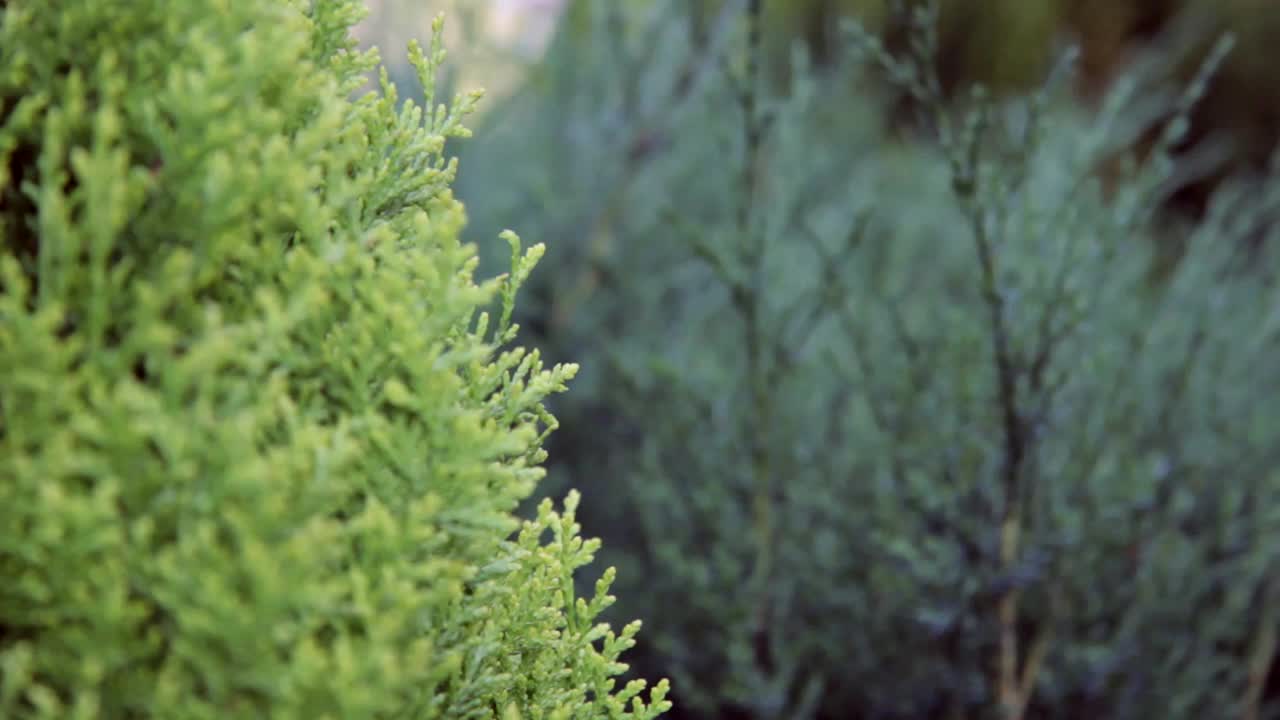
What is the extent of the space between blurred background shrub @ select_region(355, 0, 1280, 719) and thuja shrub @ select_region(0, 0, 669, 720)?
4.26 feet

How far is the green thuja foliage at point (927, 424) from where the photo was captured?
2553 millimetres

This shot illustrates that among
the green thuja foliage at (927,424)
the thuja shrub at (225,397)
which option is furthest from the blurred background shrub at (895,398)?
the thuja shrub at (225,397)

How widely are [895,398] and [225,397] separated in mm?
2183

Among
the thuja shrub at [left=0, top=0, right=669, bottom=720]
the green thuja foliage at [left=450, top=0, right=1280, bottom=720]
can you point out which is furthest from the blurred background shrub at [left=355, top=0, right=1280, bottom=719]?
the thuja shrub at [left=0, top=0, right=669, bottom=720]

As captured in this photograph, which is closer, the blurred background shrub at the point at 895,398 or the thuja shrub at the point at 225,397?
the thuja shrub at the point at 225,397

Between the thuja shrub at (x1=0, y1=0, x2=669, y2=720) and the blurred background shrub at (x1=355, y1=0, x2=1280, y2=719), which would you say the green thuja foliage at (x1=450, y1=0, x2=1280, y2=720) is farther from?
the thuja shrub at (x1=0, y1=0, x2=669, y2=720)

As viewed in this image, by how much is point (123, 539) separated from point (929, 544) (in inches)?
78.0

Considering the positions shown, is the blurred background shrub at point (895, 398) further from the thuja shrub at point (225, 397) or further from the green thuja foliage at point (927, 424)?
the thuja shrub at point (225, 397)

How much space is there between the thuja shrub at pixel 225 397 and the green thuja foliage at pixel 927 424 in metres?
1.27

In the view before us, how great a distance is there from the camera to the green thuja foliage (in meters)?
2.55

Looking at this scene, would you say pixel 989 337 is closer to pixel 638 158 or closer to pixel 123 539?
pixel 638 158

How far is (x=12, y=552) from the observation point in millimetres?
966

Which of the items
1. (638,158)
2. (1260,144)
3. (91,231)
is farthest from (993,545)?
(1260,144)

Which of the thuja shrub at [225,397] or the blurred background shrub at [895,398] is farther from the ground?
the blurred background shrub at [895,398]
